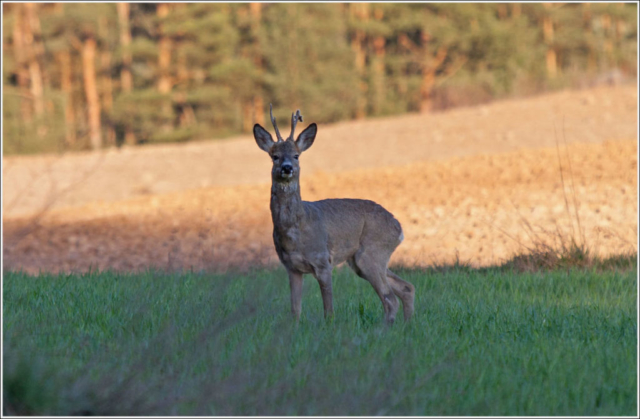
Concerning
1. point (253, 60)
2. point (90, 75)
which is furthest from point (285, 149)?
point (253, 60)

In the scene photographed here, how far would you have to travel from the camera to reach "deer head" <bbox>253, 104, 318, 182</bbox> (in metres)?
6.23

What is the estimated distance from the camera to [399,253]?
450 inches

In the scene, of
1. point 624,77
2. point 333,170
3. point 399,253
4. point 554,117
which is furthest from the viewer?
point 624,77

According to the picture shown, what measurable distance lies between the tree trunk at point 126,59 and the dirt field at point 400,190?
1169 centimetres

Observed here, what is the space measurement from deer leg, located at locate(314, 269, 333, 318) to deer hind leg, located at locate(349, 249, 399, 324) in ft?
1.62

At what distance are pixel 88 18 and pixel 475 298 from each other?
30.6 metres

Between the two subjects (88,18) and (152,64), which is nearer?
(88,18)

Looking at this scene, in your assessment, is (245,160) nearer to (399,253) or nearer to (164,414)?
(399,253)

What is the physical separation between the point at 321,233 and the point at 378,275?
27.5 inches

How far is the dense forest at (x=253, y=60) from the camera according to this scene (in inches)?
1407

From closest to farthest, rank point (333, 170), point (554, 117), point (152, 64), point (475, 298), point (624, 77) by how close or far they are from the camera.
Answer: point (475, 298)
point (333, 170)
point (554, 117)
point (624, 77)
point (152, 64)

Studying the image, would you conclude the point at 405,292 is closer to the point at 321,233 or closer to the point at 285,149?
the point at 321,233

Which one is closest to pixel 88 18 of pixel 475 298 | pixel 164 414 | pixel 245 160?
pixel 245 160

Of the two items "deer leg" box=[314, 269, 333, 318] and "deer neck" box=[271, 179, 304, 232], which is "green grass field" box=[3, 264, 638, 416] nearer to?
"deer leg" box=[314, 269, 333, 318]
